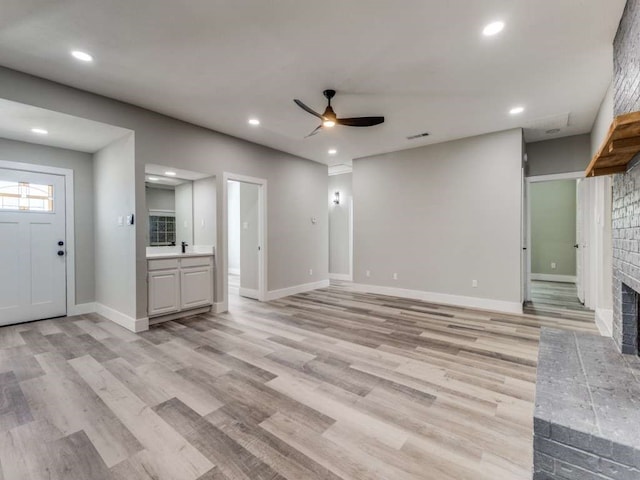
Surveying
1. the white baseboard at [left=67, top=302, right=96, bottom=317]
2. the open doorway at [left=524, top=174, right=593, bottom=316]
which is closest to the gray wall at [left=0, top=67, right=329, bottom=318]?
the white baseboard at [left=67, top=302, right=96, bottom=317]

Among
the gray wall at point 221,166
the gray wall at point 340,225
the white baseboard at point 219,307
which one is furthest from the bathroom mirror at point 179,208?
the gray wall at point 340,225

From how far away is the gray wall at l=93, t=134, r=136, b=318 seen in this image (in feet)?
12.4

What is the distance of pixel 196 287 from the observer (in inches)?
174

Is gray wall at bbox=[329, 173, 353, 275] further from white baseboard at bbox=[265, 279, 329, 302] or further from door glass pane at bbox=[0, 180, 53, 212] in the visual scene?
door glass pane at bbox=[0, 180, 53, 212]

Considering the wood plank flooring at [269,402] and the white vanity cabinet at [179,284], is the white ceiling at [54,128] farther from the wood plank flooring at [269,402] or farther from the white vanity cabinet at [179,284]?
the wood plank flooring at [269,402]

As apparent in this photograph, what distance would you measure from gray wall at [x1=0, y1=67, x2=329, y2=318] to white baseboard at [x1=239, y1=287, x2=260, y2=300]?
34 cm

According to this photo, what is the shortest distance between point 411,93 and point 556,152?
11.4ft

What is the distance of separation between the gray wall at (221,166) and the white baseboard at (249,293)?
0.34m

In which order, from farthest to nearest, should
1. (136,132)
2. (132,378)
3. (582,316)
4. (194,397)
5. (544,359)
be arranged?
(582,316) < (136,132) < (132,378) < (194,397) < (544,359)

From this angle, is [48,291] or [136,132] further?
[48,291]

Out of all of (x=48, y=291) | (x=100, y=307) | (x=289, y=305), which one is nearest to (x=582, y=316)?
(x=289, y=305)

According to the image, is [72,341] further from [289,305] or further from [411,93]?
[411,93]

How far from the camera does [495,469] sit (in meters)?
1.53

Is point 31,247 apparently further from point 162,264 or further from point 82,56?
point 82,56
